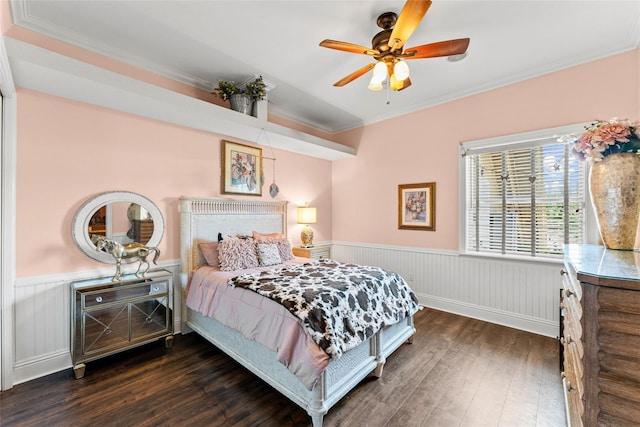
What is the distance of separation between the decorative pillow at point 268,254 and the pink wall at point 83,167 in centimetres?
97

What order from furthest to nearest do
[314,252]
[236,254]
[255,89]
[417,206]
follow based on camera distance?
[314,252], [417,206], [255,89], [236,254]

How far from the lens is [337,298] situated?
2.05 metres

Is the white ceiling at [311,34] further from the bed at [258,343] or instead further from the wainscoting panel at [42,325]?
the wainscoting panel at [42,325]

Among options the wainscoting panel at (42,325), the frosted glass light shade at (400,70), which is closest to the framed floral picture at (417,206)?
the frosted glass light shade at (400,70)

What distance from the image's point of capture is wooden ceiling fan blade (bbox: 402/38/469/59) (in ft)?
6.46

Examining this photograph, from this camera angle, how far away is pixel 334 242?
200 inches

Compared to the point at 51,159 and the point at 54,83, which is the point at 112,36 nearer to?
the point at 54,83

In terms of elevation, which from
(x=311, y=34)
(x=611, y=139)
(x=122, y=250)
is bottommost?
(x=122, y=250)

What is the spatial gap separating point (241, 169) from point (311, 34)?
1941 mm

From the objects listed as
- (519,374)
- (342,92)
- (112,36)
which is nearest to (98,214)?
(112,36)

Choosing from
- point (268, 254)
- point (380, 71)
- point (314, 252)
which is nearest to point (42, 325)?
point (268, 254)

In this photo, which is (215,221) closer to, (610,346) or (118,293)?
(118,293)

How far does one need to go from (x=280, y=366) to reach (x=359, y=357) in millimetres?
622

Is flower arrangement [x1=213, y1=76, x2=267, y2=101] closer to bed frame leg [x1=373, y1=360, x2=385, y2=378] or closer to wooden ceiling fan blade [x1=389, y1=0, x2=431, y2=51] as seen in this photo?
wooden ceiling fan blade [x1=389, y1=0, x2=431, y2=51]
